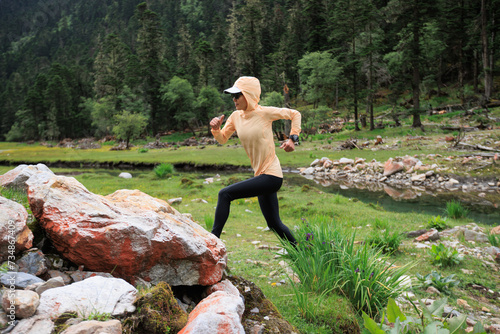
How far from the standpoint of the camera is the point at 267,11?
87.3m

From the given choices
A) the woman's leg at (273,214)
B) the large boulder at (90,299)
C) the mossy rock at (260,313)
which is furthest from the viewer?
the woman's leg at (273,214)

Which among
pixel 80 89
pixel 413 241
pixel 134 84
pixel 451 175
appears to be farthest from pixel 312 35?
pixel 80 89

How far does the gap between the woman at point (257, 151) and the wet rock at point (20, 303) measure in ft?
7.60

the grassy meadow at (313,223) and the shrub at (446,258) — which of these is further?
the shrub at (446,258)

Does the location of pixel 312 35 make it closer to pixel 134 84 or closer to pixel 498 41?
pixel 498 41

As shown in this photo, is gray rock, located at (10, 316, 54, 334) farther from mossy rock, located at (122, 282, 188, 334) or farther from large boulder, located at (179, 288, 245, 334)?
large boulder, located at (179, 288, 245, 334)

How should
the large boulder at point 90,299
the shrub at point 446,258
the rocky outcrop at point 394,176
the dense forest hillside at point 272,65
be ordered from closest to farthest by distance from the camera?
1. the large boulder at point 90,299
2. the shrub at point 446,258
3. the rocky outcrop at point 394,176
4. the dense forest hillside at point 272,65

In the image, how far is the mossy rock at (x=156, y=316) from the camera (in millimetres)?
2277

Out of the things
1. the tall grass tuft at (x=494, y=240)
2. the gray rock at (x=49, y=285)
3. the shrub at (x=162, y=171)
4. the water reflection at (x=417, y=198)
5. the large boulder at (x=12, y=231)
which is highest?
the large boulder at (x=12, y=231)

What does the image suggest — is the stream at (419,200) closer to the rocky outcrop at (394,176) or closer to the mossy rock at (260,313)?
the rocky outcrop at (394,176)

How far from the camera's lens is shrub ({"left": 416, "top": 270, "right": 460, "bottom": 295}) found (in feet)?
13.4

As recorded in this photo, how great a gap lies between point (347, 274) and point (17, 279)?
3.14 meters

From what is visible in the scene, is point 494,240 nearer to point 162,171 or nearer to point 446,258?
point 446,258

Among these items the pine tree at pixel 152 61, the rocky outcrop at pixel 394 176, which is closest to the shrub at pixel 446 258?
the rocky outcrop at pixel 394 176
